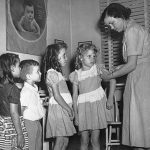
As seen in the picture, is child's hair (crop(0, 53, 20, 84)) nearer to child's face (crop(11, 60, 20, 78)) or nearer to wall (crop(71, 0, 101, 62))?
child's face (crop(11, 60, 20, 78))

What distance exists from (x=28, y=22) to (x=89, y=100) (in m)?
1.78

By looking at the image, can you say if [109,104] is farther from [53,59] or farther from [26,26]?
[26,26]

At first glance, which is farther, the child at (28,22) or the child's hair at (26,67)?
the child at (28,22)

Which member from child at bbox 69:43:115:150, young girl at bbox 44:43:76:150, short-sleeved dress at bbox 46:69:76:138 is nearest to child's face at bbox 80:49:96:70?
child at bbox 69:43:115:150

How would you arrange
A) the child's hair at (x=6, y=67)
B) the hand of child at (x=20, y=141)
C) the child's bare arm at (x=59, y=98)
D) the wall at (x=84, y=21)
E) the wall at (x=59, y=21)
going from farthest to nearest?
1. the wall at (x=84, y=21)
2. the wall at (x=59, y=21)
3. the child's bare arm at (x=59, y=98)
4. the child's hair at (x=6, y=67)
5. the hand of child at (x=20, y=141)

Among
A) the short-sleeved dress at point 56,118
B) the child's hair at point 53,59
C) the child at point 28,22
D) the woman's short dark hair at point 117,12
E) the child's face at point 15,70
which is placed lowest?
the short-sleeved dress at point 56,118

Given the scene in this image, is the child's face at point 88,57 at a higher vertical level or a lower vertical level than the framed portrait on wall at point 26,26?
lower

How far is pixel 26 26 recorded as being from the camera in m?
3.81

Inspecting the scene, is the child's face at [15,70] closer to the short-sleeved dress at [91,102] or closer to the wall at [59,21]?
the short-sleeved dress at [91,102]

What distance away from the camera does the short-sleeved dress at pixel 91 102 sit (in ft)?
8.87

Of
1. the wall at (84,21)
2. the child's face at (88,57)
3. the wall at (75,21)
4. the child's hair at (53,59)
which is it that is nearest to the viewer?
the child's hair at (53,59)

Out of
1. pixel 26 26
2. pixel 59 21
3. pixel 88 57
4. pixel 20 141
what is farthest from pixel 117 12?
pixel 59 21

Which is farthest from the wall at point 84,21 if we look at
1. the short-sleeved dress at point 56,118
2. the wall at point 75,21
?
the short-sleeved dress at point 56,118

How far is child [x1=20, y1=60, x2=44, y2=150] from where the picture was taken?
238 cm
